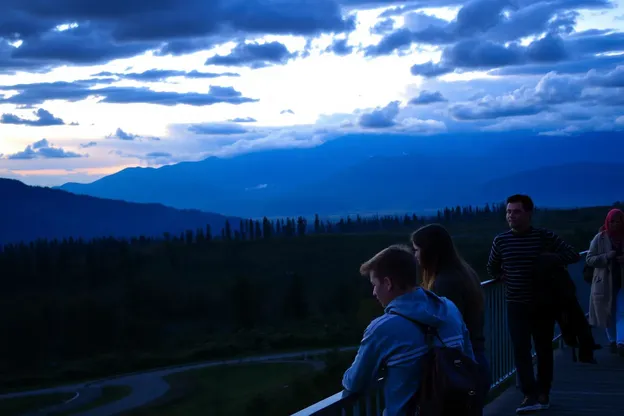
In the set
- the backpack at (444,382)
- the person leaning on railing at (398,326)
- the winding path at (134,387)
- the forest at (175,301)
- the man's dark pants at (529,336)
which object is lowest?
the winding path at (134,387)

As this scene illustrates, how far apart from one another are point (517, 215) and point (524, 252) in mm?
313

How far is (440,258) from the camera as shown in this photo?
4566 millimetres

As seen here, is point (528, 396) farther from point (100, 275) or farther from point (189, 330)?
point (100, 275)

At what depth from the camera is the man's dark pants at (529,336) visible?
6719mm

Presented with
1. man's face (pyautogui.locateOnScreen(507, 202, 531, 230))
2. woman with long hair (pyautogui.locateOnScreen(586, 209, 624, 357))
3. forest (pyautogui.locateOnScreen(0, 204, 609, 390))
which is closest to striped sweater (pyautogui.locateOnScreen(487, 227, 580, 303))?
man's face (pyautogui.locateOnScreen(507, 202, 531, 230))

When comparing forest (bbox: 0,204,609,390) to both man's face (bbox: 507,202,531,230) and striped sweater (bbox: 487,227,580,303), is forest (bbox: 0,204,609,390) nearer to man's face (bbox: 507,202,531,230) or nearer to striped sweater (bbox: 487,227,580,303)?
striped sweater (bbox: 487,227,580,303)

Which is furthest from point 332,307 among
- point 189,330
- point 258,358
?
point 258,358

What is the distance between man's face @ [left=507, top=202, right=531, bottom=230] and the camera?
6355 mm

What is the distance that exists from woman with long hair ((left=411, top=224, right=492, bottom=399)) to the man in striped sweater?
6.14 feet

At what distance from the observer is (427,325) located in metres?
3.54

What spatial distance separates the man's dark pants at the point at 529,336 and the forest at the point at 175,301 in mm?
38398

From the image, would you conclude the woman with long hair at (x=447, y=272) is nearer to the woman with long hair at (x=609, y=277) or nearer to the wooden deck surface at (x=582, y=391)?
the wooden deck surface at (x=582, y=391)

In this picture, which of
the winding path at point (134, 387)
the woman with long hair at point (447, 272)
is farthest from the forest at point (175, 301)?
the woman with long hair at point (447, 272)

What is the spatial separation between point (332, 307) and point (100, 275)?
118ft
